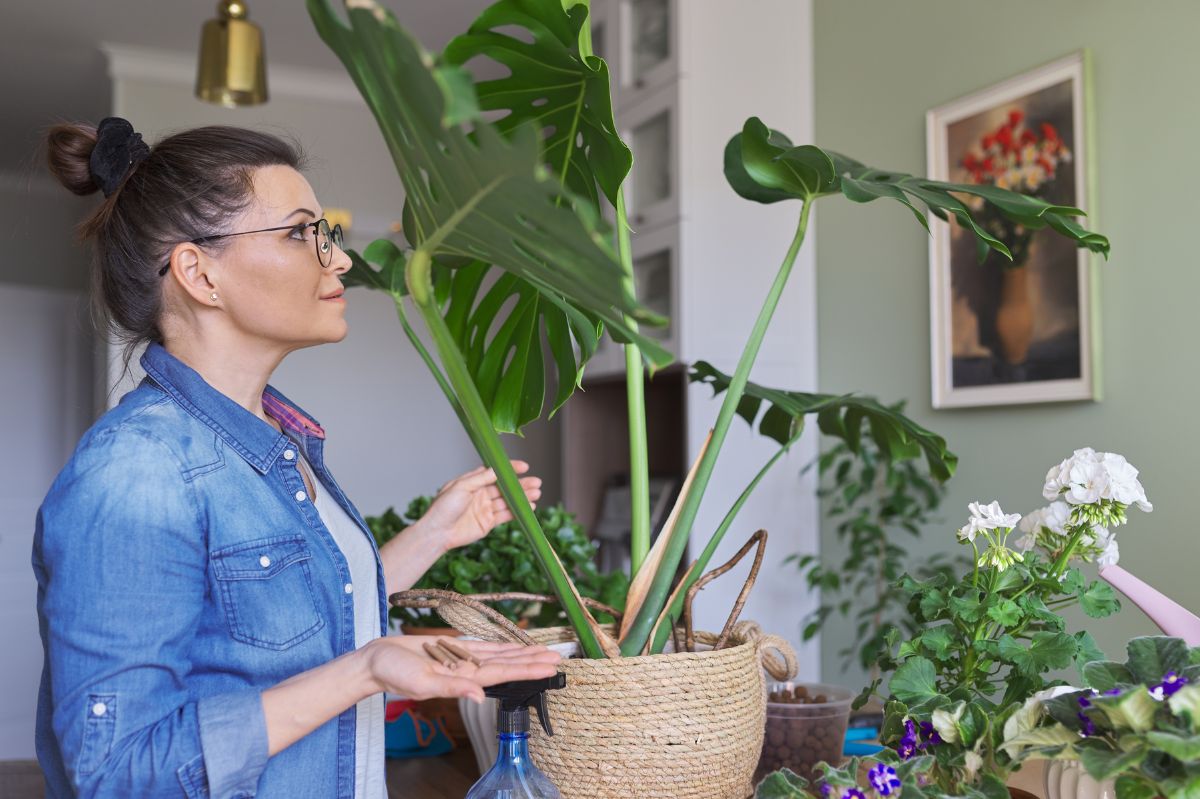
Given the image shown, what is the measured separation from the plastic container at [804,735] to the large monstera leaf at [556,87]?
0.57 meters

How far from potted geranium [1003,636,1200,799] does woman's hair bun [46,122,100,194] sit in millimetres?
983

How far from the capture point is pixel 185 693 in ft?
2.73

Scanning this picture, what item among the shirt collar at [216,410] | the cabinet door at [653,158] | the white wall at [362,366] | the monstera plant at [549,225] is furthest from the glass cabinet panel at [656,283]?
the shirt collar at [216,410]

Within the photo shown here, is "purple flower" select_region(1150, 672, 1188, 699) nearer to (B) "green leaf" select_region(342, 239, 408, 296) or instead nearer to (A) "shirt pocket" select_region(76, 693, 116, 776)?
(A) "shirt pocket" select_region(76, 693, 116, 776)

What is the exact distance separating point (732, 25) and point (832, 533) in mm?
1527

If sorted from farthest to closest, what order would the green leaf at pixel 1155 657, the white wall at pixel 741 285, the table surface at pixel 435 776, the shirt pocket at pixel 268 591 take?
the white wall at pixel 741 285, the table surface at pixel 435 776, the shirt pocket at pixel 268 591, the green leaf at pixel 1155 657

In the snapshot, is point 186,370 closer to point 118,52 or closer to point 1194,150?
point 1194,150

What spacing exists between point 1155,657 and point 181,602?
71cm

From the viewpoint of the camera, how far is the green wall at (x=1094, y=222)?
7.11 feet

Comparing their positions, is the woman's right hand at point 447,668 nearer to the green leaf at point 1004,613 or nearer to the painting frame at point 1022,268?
the green leaf at point 1004,613

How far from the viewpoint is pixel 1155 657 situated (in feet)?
2.30

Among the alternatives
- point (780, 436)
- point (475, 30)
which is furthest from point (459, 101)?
point (780, 436)

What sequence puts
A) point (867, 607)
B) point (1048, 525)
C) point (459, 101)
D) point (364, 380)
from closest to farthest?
1. point (459, 101)
2. point (1048, 525)
3. point (867, 607)
4. point (364, 380)

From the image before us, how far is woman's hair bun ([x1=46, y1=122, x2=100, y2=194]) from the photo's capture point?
3.46 ft
